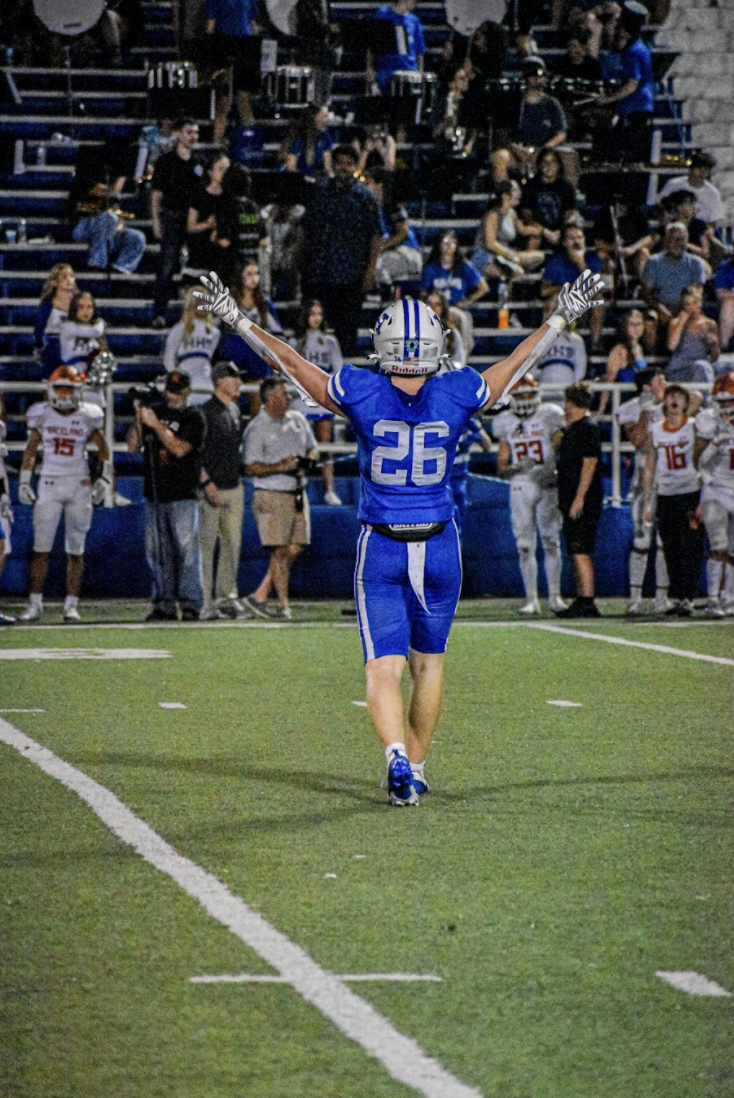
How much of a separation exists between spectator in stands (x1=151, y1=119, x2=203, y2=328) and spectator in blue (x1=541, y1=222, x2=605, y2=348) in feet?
12.2

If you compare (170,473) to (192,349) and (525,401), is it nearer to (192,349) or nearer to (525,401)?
(192,349)

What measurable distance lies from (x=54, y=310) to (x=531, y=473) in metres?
5.01

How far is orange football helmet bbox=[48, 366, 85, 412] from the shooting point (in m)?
16.5

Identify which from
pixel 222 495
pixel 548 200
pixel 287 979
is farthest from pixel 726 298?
pixel 287 979

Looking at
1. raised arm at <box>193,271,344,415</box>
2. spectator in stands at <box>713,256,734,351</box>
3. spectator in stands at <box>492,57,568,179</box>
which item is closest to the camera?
raised arm at <box>193,271,344,415</box>

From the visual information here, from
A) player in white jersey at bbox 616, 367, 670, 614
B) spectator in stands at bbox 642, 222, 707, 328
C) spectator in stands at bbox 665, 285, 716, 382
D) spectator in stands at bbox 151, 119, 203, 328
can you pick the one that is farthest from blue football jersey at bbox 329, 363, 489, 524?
spectator in stands at bbox 642, 222, 707, 328

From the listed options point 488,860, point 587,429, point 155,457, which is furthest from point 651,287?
point 488,860

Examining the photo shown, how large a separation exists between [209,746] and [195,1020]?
4.75 m

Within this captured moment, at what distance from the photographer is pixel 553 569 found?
17000mm

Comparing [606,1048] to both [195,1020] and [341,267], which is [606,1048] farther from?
[341,267]

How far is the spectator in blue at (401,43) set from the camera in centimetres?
2292

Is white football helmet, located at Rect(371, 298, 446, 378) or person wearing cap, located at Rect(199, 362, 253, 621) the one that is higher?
white football helmet, located at Rect(371, 298, 446, 378)

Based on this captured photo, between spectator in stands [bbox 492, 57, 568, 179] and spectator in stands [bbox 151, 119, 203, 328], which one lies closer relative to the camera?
spectator in stands [bbox 151, 119, 203, 328]

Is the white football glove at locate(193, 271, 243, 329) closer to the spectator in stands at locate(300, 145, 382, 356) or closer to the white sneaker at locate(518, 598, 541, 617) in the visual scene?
the white sneaker at locate(518, 598, 541, 617)
